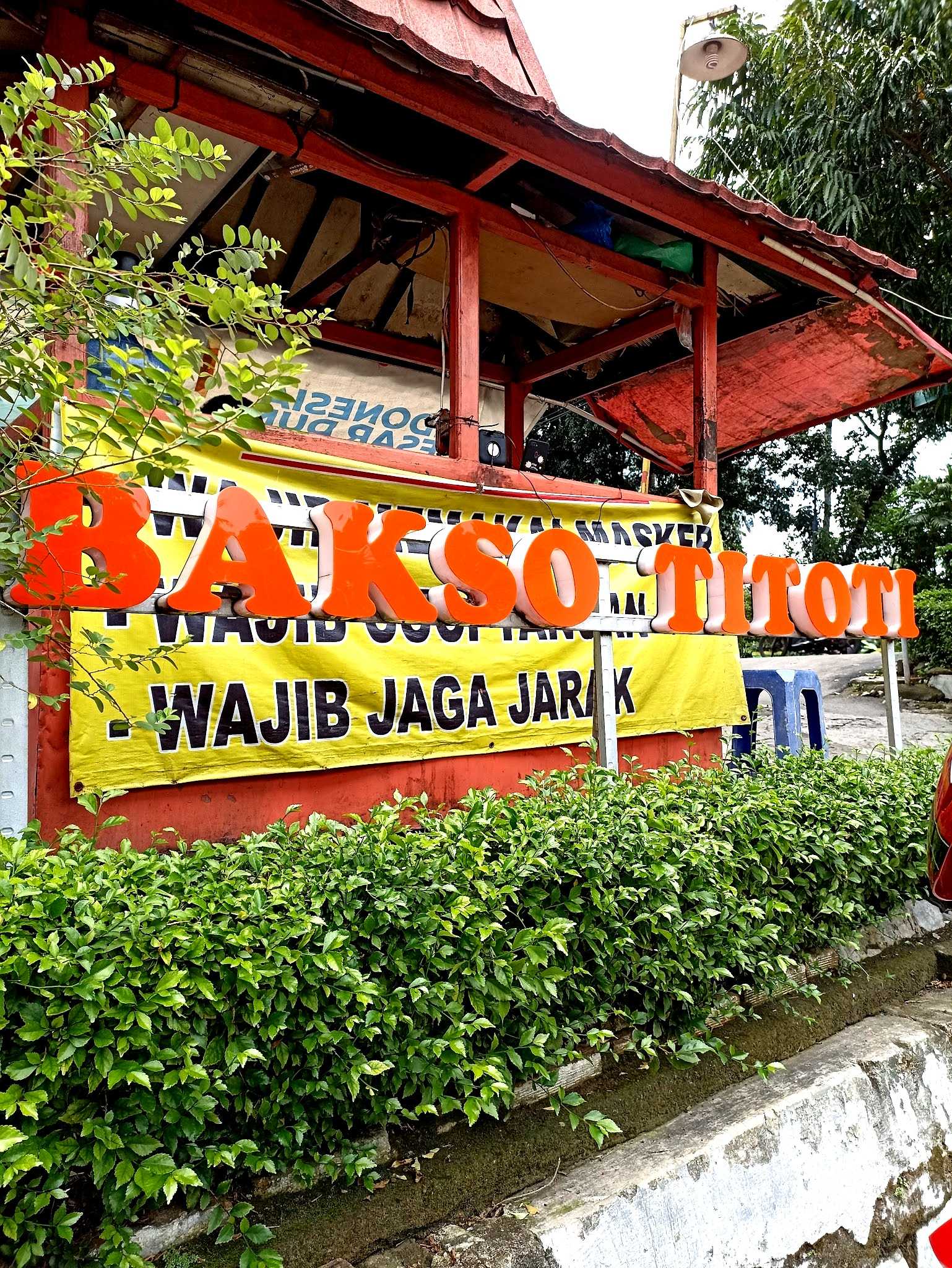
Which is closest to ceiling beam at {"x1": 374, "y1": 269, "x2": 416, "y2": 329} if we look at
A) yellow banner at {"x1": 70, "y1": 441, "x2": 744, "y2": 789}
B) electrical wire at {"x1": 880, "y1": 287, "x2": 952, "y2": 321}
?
yellow banner at {"x1": 70, "y1": 441, "x2": 744, "y2": 789}

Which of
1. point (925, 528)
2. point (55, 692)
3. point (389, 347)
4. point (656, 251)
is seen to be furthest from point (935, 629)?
point (55, 692)

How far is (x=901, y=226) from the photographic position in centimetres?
1169

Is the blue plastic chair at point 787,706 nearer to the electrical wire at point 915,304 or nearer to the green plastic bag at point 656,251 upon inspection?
the electrical wire at point 915,304

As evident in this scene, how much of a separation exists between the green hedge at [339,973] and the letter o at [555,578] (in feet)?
2.44

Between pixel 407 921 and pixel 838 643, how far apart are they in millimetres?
19048

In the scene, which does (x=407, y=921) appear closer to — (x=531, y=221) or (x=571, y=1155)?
(x=571, y=1155)

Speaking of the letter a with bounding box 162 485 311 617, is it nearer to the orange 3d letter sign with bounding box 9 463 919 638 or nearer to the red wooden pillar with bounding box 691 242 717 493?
the orange 3d letter sign with bounding box 9 463 919 638

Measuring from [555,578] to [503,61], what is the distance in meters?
4.42

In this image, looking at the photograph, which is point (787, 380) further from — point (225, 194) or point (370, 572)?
point (370, 572)

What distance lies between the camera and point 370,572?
3.21 meters

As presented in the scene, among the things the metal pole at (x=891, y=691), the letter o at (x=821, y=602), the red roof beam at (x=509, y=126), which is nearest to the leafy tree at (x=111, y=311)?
the red roof beam at (x=509, y=126)

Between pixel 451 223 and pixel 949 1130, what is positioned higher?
pixel 451 223

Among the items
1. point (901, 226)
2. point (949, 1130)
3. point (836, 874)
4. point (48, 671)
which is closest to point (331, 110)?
point (48, 671)

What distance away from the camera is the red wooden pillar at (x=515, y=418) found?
745 centimetres
